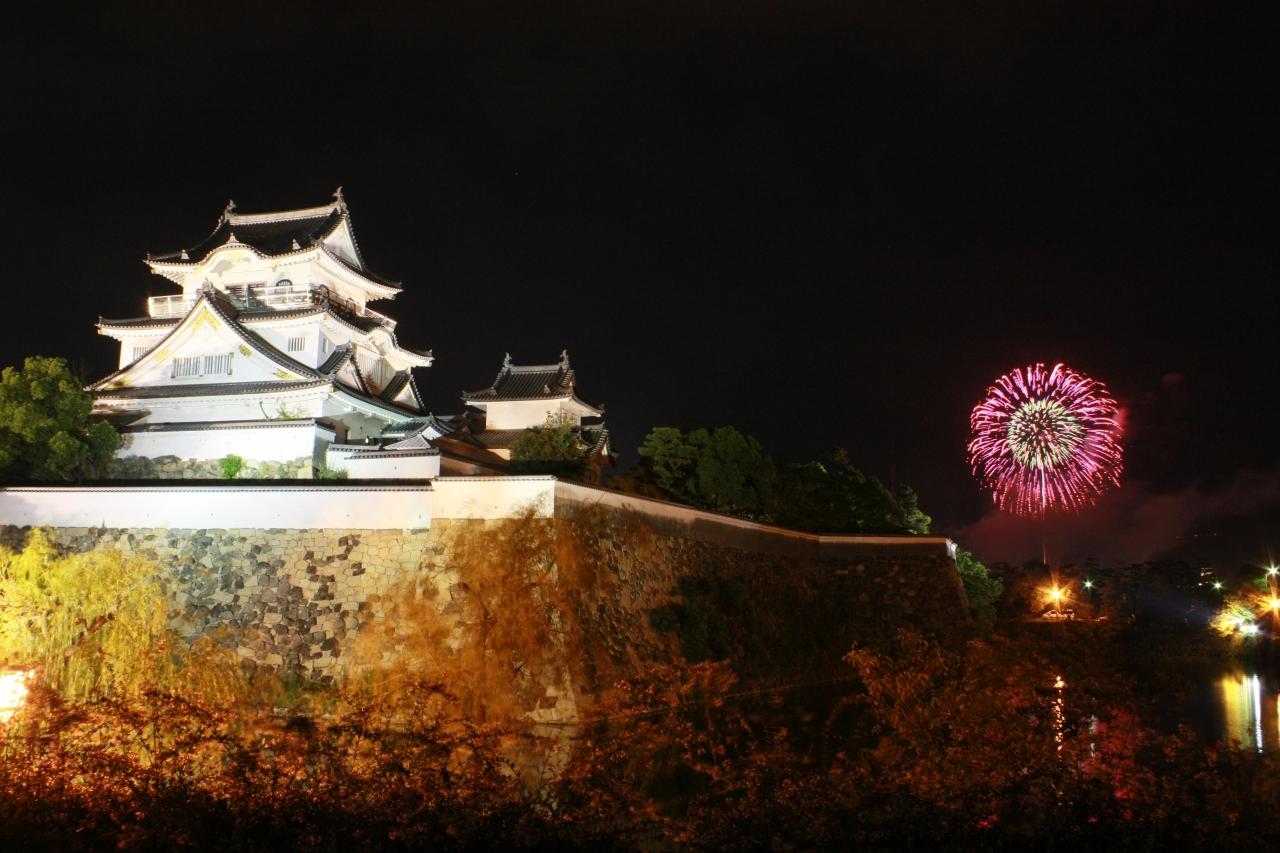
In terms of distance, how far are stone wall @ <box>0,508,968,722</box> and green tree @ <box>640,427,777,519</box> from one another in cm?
505

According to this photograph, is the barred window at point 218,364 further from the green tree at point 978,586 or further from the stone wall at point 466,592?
the green tree at point 978,586

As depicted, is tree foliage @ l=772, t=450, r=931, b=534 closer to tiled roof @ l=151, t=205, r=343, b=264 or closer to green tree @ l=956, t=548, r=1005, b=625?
green tree @ l=956, t=548, r=1005, b=625

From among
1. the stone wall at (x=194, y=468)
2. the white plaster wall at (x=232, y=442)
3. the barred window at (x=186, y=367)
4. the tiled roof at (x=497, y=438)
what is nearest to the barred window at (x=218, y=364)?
the barred window at (x=186, y=367)

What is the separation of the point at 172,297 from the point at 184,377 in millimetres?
4547

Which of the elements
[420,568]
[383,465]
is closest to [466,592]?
[420,568]

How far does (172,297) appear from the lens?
2939 cm

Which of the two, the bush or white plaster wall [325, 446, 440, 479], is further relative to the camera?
the bush

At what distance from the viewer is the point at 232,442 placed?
24.0 metres

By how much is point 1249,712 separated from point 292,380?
71.2 feet

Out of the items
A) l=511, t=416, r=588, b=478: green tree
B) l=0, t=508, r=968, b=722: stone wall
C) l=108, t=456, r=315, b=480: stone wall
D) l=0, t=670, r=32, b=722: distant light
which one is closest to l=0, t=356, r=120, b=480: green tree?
l=108, t=456, r=315, b=480: stone wall

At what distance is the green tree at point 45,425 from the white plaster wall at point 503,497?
10.4 m

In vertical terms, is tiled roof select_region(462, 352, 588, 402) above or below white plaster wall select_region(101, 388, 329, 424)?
above

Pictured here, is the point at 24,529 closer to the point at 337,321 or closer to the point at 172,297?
the point at 337,321

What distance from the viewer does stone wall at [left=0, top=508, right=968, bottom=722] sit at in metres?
16.2
